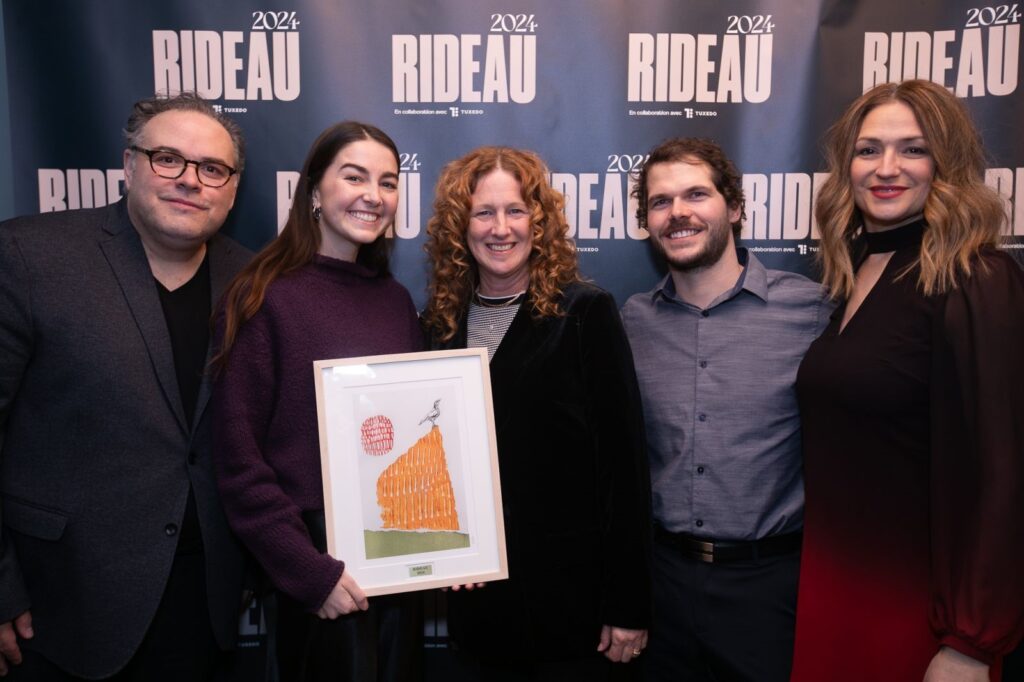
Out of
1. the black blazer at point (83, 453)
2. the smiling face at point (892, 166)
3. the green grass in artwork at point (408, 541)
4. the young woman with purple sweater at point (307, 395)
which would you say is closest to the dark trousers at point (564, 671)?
the young woman with purple sweater at point (307, 395)

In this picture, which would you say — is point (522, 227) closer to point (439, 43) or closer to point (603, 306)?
point (603, 306)

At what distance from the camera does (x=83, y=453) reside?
1.93 metres

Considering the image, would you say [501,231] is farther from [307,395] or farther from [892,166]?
[892,166]

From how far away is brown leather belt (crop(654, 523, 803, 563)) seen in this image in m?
2.09

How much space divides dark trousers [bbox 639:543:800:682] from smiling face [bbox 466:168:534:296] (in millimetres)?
1095

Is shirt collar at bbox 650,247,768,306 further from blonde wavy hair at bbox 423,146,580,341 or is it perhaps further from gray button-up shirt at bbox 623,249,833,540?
blonde wavy hair at bbox 423,146,580,341

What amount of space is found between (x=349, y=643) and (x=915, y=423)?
5.57ft

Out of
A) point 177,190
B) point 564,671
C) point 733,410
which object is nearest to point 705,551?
point 733,410

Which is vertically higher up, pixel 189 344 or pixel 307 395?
pixel 189 344

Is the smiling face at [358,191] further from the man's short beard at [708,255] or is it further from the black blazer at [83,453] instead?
the man's short beard at [708,255]

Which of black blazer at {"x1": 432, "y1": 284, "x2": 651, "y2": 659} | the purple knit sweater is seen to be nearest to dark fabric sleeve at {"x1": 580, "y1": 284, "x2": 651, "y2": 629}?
black blazer at {"x1": 432, "y1": 284, "x2": 651, "y2": 659}

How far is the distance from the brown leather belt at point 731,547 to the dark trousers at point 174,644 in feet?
5.07

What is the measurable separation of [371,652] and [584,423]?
0.89m

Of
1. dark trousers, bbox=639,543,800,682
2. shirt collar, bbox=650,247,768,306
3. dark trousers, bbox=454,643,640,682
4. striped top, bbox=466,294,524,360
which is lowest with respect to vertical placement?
dark trousers, bbox=454,643,640,682
